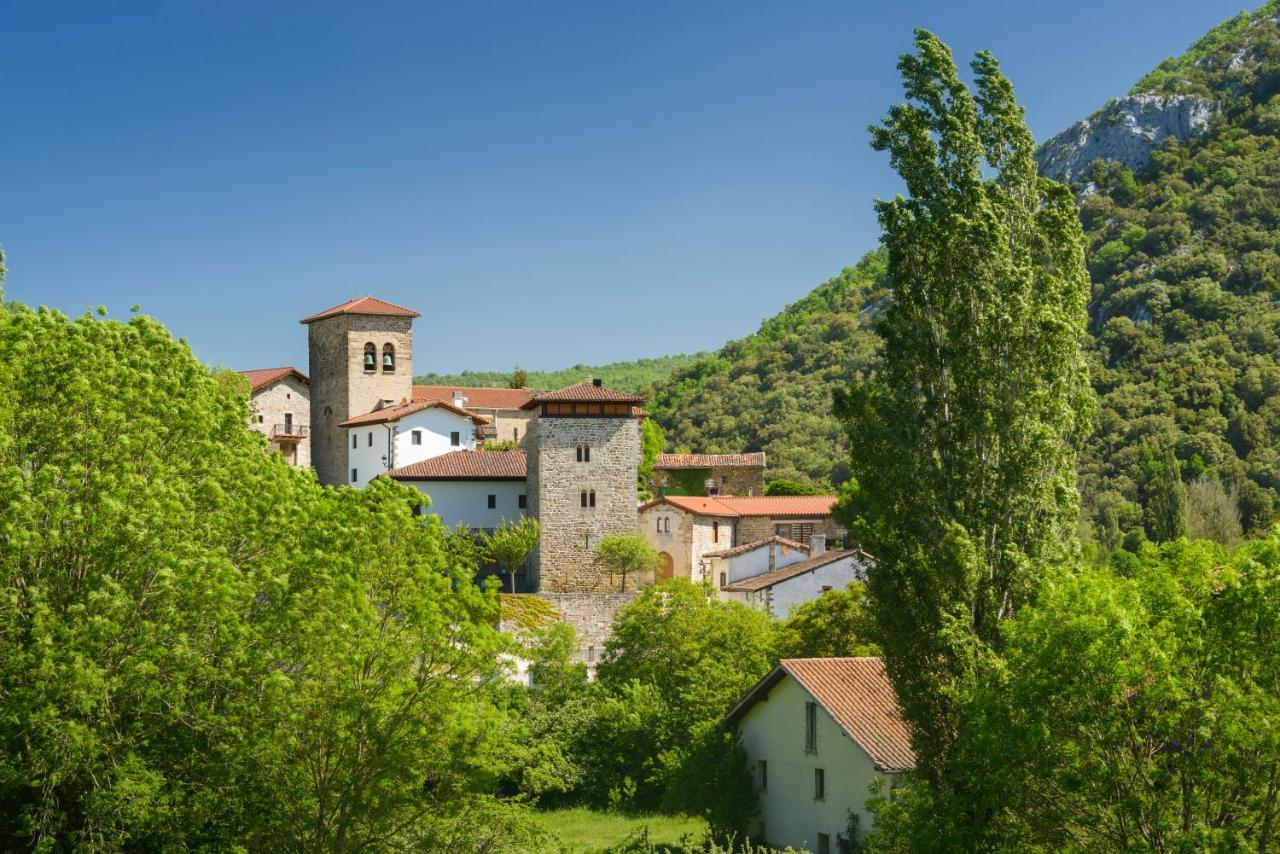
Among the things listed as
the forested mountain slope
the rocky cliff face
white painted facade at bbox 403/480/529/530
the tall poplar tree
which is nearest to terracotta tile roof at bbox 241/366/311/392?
white painted facade at bbox 403/480/529/530

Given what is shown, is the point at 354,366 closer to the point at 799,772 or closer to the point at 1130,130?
the point at 799,772

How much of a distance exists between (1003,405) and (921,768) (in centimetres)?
608

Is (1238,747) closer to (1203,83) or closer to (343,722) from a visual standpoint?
(343,722)

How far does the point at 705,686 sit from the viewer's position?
3888 centimetres

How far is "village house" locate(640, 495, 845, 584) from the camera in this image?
57.5 metres

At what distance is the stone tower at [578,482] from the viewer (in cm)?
4997

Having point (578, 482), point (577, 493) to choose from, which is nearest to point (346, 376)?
point (578, 482)

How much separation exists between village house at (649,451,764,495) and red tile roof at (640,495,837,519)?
18.4 ft

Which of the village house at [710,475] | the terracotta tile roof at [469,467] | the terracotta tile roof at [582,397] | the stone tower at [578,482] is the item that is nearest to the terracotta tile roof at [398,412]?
the terracotta tile roof at [469,467]

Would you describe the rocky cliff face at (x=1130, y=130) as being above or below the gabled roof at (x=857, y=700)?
above

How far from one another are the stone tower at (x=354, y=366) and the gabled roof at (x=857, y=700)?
32470 millimetres

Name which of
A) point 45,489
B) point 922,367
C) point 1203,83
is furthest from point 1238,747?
point 1203,83

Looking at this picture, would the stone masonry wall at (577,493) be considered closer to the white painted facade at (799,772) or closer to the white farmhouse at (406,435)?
the white farmhouse at (406,435)

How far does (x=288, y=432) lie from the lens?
65.9m
